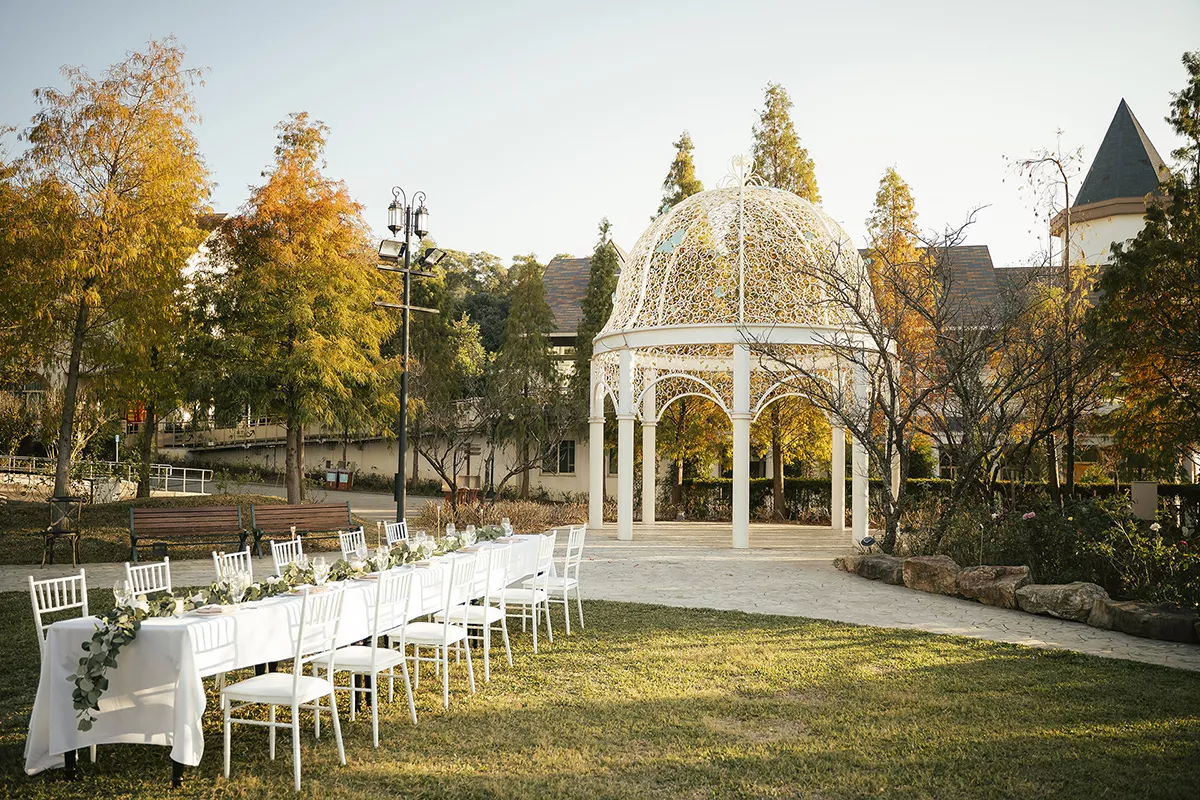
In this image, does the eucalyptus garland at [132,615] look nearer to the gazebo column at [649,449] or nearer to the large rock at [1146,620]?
the large rock at [1146,620]

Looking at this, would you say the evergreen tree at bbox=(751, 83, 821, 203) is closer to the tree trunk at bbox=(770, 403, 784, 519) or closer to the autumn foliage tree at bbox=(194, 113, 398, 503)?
the tree trunk at bbox=(770, 403, 784, 519)

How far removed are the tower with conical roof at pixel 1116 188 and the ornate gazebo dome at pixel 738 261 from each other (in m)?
15.8

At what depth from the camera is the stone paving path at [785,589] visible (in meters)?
9.28

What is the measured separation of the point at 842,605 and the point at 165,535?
10.4 m

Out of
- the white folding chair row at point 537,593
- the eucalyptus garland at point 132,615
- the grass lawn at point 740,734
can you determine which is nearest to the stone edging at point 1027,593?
the grass lawn at point 740,734

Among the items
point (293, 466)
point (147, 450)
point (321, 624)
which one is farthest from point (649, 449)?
point (321, 624)

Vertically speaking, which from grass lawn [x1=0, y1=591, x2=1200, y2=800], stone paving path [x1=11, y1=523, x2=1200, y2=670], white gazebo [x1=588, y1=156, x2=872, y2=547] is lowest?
grass lawn [x1=0, y1=591, x2=1200, y2=800]

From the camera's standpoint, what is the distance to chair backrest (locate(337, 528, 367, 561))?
9273 mm

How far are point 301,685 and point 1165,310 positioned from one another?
13.2 metres

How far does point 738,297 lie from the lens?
57.4ft

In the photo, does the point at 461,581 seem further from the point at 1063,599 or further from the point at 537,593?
the point at 1063,599

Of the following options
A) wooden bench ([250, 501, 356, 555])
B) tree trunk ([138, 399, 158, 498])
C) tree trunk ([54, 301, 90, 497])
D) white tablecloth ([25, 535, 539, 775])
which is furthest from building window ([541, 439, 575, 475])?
white tablecloth ([25, 535, 539, 775])

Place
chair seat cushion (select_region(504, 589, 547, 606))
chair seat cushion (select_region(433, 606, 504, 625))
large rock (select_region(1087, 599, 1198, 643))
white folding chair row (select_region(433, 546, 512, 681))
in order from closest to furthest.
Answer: white folding chair row (select_region(433, 546, 512, 681)) < chair seat cushion (select_region(433, 606, 504, 625)) < chair seat cushion (select_region(504, 589, 547, 606)) < large rock (select_region(1087, 599, 1198, 643))

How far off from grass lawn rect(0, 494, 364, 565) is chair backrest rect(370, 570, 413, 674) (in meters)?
8.79
